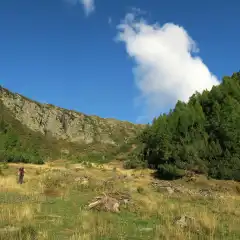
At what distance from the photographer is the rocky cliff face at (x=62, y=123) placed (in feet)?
347

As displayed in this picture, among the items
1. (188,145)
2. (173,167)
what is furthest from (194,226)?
(188,145)

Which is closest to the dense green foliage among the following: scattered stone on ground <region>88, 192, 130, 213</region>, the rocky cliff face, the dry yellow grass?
the dry yellow grass

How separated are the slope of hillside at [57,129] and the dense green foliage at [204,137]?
51967 millimetres

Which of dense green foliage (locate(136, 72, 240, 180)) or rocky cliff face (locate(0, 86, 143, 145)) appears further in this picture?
rocky cliff face (locate(0, 86, 143, 145))

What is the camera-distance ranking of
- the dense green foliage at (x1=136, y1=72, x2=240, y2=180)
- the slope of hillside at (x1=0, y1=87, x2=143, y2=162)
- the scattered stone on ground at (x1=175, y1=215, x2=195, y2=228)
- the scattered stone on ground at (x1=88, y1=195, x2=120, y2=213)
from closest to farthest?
the scattered stone on ground at (x1=175, y1=215, x2=195, y2=228), the scattered stone on ground at (x1=88, y1=195, x2=120, y2=213), the dense green foliage at (x1=136, y1=72, x2=240, y2=180), the slope of hillside at (x1=0, y1=87, x2=143, y2=162)

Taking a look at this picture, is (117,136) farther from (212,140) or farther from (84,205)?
(84,205)

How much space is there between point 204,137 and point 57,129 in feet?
257

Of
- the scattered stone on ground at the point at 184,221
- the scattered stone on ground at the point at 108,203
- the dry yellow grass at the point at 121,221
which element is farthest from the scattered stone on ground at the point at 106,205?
the scattered stone on ground at the point at 184,221

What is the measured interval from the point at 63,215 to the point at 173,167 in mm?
21927

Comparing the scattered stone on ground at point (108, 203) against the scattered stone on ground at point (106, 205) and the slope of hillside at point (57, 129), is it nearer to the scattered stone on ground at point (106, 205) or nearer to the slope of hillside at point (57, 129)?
the scattered stone on ground at point (106, 205)

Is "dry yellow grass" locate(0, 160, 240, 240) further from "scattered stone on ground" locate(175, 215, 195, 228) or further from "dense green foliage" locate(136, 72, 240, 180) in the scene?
"dense green foliage" locate(136, 72, 240, 180)

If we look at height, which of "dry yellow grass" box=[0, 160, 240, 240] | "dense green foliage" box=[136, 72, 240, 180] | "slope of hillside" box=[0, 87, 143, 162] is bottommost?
"dry yellow grass" box=[0, 160, 240, 240]

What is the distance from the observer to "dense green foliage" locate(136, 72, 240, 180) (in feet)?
112

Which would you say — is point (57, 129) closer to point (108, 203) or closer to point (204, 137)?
point (204, 137)
